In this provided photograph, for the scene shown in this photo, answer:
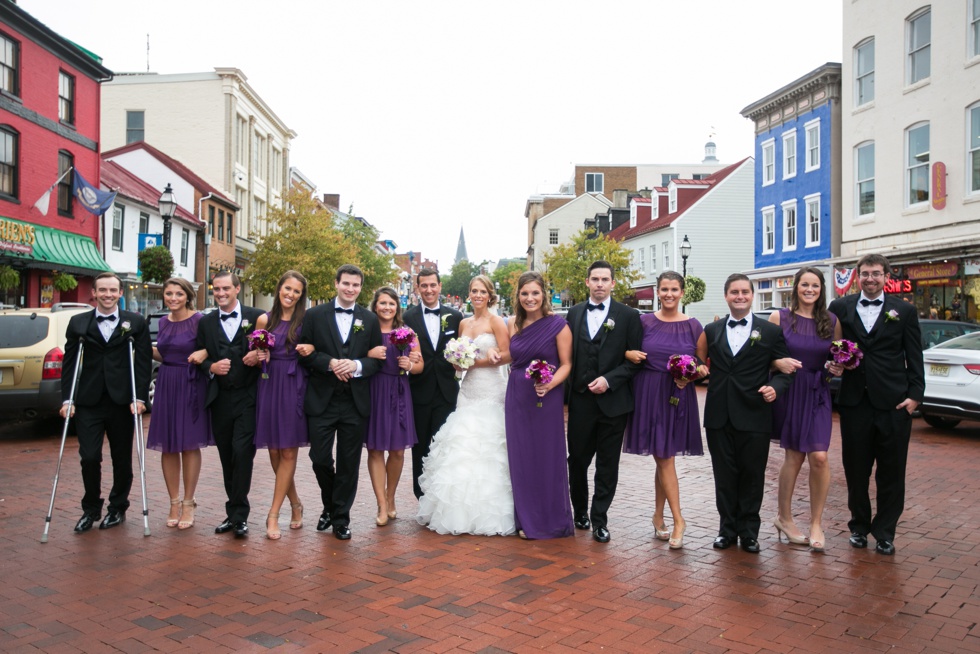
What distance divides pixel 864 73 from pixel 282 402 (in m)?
25.7

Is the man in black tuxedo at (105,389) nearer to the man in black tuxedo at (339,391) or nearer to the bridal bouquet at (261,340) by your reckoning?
the bridal bouquet at (261,340)

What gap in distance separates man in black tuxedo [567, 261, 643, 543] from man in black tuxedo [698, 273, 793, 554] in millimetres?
671

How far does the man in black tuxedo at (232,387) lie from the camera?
6266 mm

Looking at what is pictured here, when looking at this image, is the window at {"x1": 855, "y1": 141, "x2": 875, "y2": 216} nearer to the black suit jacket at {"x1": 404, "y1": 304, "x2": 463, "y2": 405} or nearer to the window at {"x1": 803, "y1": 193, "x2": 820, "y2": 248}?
the window at {"x1": 803, "y1": 193, "x2": 820, "y2": 248}

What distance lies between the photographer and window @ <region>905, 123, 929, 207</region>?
23078 millimetres

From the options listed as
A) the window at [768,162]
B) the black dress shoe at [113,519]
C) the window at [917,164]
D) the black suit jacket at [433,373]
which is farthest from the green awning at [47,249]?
the window at [768,162]

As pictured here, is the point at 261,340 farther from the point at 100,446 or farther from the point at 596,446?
the point at 596,446

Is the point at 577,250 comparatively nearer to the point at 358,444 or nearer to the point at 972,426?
the point at 972,426

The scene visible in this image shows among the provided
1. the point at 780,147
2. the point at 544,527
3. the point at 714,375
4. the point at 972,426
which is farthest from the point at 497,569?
the point at 780,147

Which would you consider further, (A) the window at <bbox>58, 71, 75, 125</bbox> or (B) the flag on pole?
(A) the window at <bbox>58, 71, 75, 125</bbox>

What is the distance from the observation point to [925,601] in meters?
4.78

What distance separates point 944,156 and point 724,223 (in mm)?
19765

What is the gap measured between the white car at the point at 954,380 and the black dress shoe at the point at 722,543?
22.6 ft

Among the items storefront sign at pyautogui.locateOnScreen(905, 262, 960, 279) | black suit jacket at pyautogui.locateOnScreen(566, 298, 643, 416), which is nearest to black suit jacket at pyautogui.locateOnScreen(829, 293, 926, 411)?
black suit jacket at pyautogui.locateOnScreen(566, 298, 643, 416)
